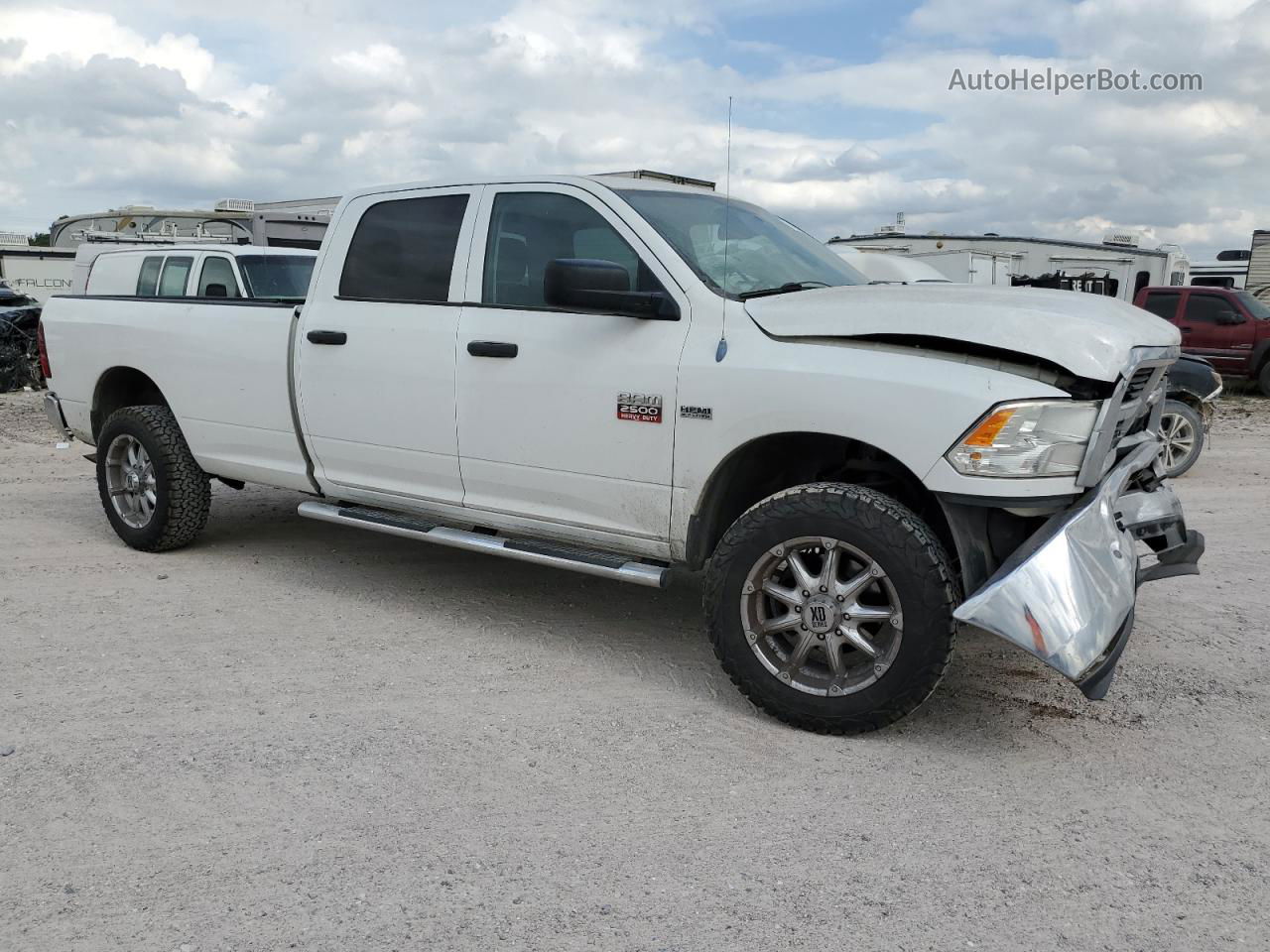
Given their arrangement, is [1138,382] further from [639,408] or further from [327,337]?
[327,337]

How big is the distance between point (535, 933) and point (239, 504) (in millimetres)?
5818

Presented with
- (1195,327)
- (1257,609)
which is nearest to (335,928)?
(1257,609)

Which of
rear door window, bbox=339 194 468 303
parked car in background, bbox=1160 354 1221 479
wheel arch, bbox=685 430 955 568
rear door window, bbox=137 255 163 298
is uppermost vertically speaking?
rear door window, bbox=339 194 468 303

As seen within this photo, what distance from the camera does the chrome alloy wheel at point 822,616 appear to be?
3734 millimetres

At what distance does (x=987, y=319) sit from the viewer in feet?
11.7

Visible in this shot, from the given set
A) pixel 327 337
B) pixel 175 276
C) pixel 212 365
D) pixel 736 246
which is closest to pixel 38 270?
pixel 175 276

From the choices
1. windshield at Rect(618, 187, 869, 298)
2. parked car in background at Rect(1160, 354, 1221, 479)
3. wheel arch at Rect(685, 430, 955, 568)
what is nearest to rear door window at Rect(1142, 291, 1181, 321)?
parked car in background at Rect(1160, 354, 1221, 479)

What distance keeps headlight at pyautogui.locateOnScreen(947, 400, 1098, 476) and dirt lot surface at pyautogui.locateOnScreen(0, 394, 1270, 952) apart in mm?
1019

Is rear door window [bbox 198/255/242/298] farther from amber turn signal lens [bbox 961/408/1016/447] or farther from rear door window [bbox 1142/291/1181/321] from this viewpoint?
rear door window [bbox 1142/291/1181/321]

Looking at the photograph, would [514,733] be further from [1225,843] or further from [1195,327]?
[1195,327]

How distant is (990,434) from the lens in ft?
11.4

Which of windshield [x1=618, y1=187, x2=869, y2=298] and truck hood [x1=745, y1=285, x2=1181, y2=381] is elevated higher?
windshield [x1=618, y1=187, x2=869, y2=298]

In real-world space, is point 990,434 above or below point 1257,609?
above

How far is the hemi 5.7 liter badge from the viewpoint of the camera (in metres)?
4.16
